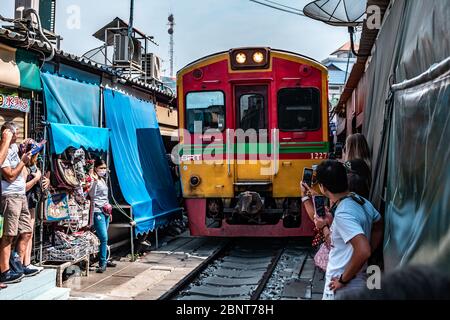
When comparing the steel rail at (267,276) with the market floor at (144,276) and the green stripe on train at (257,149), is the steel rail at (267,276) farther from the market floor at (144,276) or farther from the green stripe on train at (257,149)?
the green stripe on train at (257,149)

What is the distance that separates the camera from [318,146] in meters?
7.92

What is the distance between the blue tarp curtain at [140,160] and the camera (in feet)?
24.9

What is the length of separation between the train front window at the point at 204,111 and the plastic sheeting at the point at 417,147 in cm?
476

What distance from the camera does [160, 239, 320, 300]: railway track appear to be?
5785mm

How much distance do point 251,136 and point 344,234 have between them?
18.1ft

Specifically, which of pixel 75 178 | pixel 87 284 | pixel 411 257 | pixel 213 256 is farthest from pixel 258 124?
pixel 411 257

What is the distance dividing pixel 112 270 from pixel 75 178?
1.47 metres

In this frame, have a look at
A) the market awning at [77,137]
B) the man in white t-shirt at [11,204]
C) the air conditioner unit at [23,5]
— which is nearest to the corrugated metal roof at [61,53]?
the air conditioner unit at [23,5]

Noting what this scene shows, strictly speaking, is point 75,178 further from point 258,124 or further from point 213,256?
point 258,124

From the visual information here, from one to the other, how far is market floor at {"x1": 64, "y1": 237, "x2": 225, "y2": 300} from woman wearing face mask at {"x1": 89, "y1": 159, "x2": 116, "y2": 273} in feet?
0.86

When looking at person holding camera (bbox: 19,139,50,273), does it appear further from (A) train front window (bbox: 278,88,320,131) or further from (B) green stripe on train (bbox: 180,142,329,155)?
(A) train front window (bbox: 278,88,320,131)

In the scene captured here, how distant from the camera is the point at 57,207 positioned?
5938 mm

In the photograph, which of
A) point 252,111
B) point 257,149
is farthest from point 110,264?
point 252,111

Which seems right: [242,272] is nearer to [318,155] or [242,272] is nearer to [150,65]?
[318,155]
